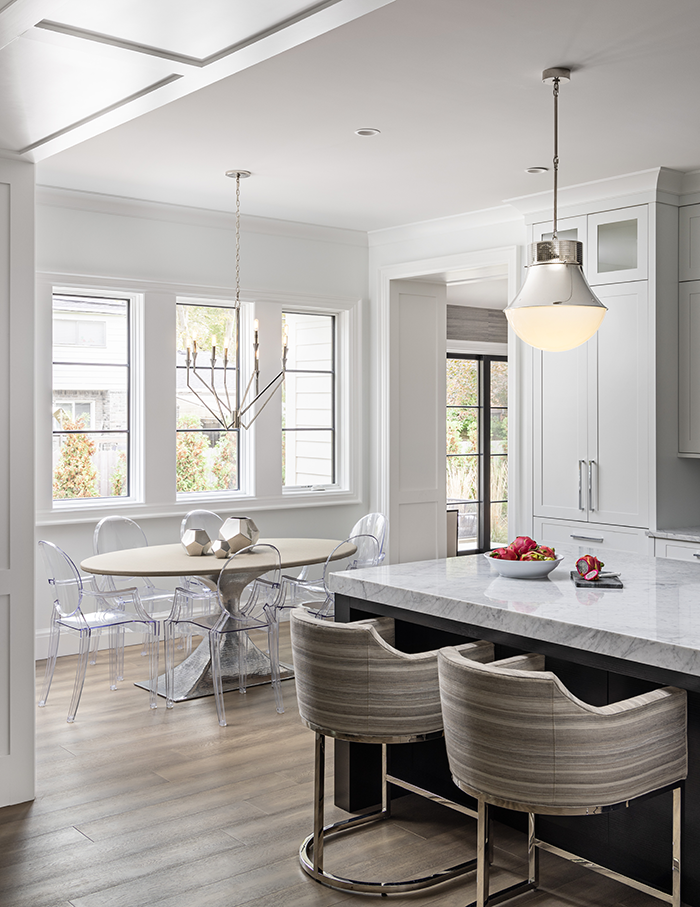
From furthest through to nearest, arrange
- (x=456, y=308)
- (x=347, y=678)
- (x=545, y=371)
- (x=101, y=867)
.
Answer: (x=456, y=308), (x=545, y=371), (x=101, y=867), (x=347, y=678)

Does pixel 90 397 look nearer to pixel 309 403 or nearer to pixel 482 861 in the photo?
pixel 309 403

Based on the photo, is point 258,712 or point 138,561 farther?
point 138,561

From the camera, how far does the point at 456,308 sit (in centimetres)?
912

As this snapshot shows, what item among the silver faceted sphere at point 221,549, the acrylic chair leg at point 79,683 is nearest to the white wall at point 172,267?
the acrylic chair leg at point 79,683

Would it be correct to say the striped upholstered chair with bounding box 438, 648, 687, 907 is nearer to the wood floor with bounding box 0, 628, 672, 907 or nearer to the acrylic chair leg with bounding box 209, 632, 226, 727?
the wood floor with bounding box 0, 628, 672, 907

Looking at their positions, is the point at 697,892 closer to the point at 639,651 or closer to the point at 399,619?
the point at 639,651

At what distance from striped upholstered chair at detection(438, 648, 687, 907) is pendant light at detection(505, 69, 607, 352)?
57.6 inches

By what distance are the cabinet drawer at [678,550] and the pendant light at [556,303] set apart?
192cm

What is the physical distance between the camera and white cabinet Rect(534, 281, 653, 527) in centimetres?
500

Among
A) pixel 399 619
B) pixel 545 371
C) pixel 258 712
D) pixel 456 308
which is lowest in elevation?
pixel 258 712

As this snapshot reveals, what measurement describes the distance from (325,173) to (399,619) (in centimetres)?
291

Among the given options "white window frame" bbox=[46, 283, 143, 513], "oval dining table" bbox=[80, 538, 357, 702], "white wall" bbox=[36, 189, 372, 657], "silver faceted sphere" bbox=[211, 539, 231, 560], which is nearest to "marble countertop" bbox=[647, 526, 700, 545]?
"oval dining table" bbox=[80, 538, 357, 702]

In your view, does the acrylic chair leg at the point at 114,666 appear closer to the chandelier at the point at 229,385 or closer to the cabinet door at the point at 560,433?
the chandelier at the point at 229,385

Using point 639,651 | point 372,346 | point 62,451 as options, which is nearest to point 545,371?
point 372,346
